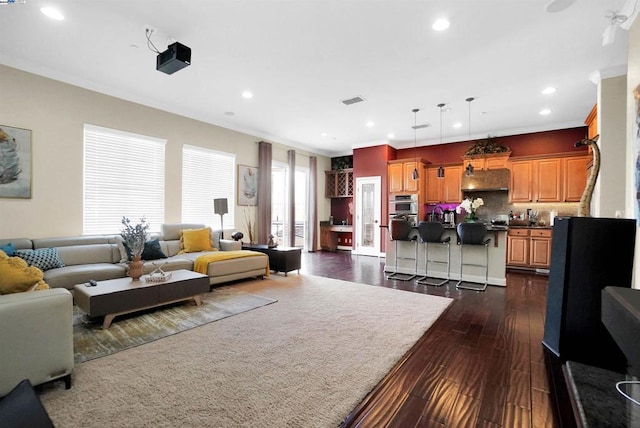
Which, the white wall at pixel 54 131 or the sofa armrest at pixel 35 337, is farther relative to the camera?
the white wall at pixel 54 131

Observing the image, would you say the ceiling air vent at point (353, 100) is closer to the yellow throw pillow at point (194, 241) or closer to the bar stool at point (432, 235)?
the bar stool at point (432, 235)

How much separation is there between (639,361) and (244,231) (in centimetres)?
668

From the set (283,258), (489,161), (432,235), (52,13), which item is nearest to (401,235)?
(432,235)

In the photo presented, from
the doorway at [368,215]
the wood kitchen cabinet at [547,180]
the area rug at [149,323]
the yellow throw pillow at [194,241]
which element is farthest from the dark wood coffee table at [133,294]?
the wood kitchen cabinet at [547,180]

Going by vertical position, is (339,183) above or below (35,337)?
above

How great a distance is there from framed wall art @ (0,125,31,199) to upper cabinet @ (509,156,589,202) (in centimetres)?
872

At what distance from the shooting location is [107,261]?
4324mm

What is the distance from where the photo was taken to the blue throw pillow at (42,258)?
3496 mm

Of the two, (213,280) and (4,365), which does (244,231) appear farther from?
(4,365)

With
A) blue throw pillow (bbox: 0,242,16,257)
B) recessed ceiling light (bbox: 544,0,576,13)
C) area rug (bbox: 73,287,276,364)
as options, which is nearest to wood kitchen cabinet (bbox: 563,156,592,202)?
recessed ceiling light (bbox: 544,0,576,13)

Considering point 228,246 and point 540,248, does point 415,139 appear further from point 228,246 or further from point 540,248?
point 228,246

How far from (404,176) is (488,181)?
194 centimetres

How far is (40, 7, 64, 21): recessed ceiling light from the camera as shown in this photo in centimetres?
286

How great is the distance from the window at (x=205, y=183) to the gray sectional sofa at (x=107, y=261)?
75 centimetres
